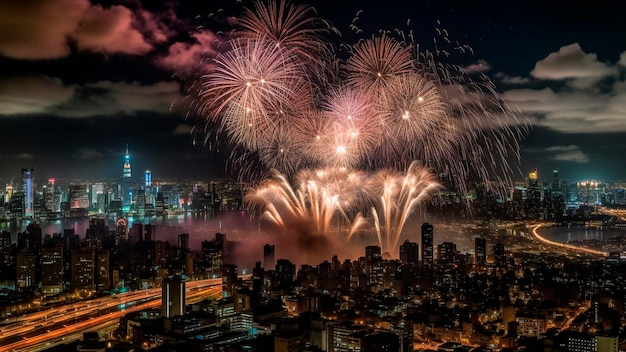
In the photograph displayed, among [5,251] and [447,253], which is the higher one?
[5,251]

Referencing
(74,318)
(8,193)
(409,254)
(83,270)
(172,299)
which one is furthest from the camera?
Answer: (8,193)

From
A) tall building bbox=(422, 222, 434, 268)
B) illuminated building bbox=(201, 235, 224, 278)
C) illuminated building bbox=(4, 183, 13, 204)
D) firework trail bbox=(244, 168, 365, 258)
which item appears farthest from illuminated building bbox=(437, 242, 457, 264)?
illuminated building bbox=(4, 183, 13, 204)

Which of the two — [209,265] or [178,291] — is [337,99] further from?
[209,265]

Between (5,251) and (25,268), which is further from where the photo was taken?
(5,251)

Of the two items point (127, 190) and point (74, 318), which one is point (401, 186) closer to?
Answer: point (74, 318)

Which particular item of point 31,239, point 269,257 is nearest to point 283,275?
point 269,257

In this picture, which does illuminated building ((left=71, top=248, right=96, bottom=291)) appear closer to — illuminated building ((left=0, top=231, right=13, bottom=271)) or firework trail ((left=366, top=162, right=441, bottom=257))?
illuminated building ((left=0, top=231, right=13, bottom=271))
